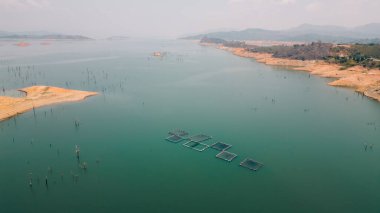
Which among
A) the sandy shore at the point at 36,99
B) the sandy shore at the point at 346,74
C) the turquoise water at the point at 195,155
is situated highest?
the sandy shore at the point at 346,74

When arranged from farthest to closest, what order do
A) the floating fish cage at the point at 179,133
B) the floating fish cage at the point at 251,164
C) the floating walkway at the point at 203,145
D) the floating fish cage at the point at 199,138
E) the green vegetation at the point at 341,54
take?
the green vegetation at the point at 341,54 → the floating fish cage at the point at 179,133 → the floating fish cage at the point at 199,138 → the floating walkway at the point at 203,145 → the floating fish cage at the point at 251,164

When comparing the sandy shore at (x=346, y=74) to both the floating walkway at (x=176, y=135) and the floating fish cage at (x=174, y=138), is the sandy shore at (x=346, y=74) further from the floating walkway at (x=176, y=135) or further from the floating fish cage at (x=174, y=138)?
the floating fish cage at (x=174, y=138)

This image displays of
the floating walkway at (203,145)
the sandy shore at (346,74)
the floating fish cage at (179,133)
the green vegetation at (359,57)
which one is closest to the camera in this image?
the floating walkway at (203,145)

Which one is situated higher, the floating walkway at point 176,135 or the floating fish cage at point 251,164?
the floating walkway at point 176,135

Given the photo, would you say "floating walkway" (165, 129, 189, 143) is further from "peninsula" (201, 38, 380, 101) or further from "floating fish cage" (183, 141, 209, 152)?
"peninsula" (201, 38, 380, 101)

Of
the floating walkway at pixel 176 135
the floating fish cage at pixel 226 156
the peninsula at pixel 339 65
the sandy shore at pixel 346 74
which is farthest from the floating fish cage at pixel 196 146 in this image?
the peninsula at pixel 339 65

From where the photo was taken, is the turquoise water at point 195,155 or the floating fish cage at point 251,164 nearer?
the turquoise water at point 195,155
